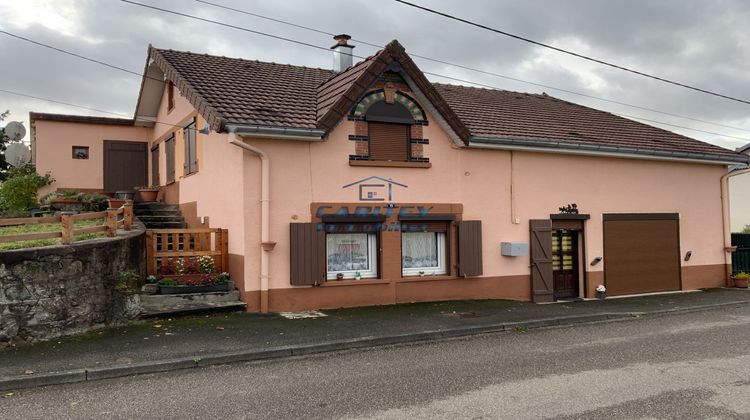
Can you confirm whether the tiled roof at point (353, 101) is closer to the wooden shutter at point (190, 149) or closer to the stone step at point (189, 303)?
the wooden shutter at point (190, 149)

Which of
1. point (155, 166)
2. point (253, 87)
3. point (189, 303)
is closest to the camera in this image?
point (189, 303)

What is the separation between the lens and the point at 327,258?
38.8 feet

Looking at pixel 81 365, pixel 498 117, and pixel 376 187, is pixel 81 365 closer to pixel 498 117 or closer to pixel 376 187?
pixel 376 187

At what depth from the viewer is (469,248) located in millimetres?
12633

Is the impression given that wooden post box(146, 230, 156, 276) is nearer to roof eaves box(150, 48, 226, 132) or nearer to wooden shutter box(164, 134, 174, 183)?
roof eaves box(150, 48, 226, 132)

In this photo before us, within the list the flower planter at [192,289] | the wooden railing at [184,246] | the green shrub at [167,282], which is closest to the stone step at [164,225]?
the wooden railing at [184,246]

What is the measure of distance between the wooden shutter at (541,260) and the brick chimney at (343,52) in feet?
21.0

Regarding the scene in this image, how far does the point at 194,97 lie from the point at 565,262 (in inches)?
394

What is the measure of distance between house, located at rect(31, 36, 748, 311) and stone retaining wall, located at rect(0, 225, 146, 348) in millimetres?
2371

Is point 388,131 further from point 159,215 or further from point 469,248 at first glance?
point 159,215

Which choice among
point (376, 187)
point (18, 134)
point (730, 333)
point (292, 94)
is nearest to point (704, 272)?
point (730, 333)

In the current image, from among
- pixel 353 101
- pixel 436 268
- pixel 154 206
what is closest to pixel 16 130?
pixel 154 206

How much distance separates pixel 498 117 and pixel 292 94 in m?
5.57

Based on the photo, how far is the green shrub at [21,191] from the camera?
17609 mm
